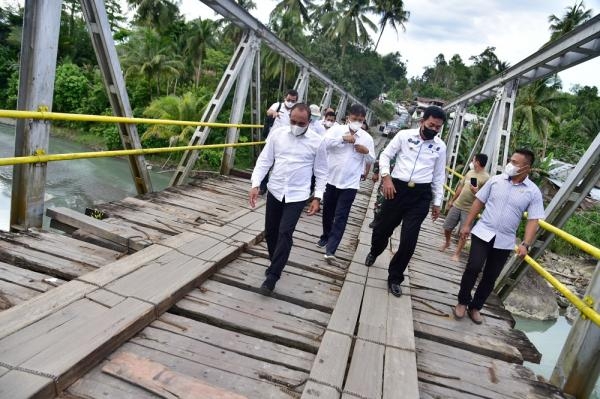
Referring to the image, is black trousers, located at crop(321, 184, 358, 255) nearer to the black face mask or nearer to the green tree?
the black face mask

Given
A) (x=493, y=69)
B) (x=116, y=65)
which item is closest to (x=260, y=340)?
(x=116, y=65)

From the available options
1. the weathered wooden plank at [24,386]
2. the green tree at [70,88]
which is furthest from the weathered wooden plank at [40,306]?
the green tree at [70,88]

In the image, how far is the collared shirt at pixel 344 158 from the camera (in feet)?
→ 14.0

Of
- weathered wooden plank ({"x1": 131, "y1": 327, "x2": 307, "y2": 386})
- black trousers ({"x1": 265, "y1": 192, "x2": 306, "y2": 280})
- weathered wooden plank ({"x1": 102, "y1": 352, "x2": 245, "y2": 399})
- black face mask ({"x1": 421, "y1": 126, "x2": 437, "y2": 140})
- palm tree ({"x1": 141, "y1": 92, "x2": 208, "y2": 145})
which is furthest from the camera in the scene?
palm tree ({"x1": 141, "y1": 92, "x2": 208, "y2": 145})

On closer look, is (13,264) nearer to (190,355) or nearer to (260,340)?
(190,355)

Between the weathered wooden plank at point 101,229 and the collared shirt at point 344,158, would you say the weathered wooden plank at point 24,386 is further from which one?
the collared shirt at point 344,158

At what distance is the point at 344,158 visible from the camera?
4328 millimetres

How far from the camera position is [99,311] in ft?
7.72

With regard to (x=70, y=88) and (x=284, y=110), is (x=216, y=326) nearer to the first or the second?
(x=284, y=110)

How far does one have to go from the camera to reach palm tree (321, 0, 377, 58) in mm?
35531

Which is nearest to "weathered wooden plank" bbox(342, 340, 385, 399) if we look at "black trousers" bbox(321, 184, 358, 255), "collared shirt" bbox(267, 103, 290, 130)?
"black trousers" bbox(321, 184, 358, 255)

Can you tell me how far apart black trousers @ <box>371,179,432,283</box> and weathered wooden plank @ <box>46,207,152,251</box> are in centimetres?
212

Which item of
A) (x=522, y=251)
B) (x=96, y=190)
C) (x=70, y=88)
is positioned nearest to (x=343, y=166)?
(x=522, y=251)

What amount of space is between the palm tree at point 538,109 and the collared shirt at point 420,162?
19.1 meters
